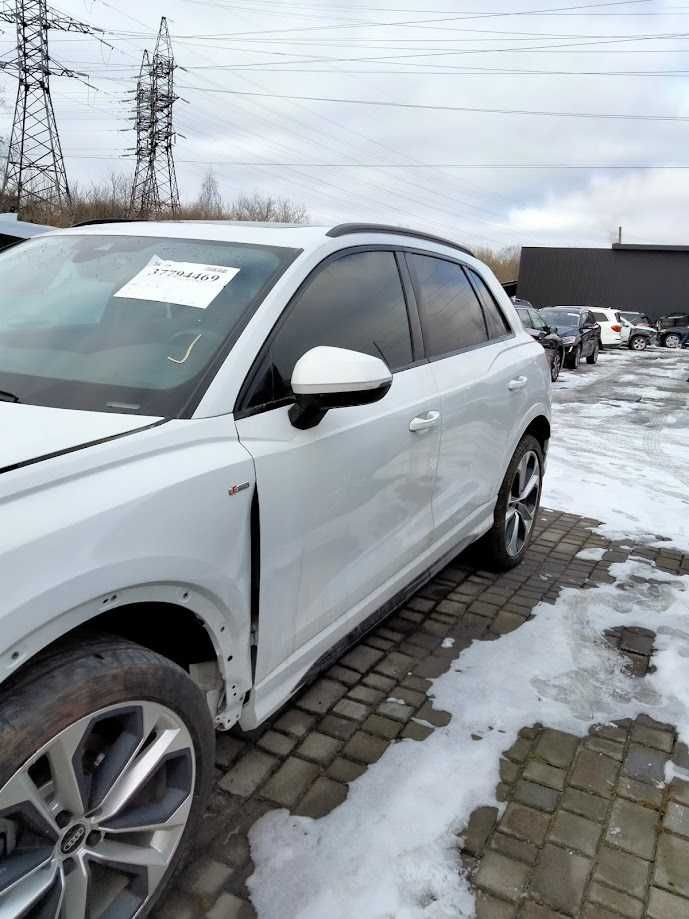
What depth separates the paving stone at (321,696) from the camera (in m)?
3.05

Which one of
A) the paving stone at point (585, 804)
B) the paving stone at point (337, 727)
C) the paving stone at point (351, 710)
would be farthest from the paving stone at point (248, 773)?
the paving stone at point (585, 804)

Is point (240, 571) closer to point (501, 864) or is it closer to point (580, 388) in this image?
point (501, 864)

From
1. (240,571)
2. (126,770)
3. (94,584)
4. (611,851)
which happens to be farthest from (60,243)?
(611,851)

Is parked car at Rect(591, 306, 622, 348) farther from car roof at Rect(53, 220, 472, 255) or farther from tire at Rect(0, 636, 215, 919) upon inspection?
tire at Rect(0, 636, 215, 919)

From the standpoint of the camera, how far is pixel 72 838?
1625mm

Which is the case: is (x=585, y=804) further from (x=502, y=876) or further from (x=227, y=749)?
(x=227, y=749)

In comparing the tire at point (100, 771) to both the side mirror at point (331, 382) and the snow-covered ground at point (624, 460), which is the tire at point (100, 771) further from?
the snow-covered ground at point (624, 460)

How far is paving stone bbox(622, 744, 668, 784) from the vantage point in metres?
2.71

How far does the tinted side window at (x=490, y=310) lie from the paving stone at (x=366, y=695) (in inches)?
75.1

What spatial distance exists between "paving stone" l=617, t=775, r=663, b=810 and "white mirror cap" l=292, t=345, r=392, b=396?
1.68 m

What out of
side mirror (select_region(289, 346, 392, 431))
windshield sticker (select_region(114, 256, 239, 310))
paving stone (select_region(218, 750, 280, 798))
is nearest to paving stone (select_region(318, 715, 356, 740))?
paving stone (select_region(218, 750, 280, 798))

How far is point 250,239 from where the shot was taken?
264 cm

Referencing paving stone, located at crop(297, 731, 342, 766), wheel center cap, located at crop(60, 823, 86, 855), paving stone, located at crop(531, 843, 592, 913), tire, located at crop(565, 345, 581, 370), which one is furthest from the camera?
tire, located at crop(565, 345, 581, 370)

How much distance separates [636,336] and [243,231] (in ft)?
98.4
